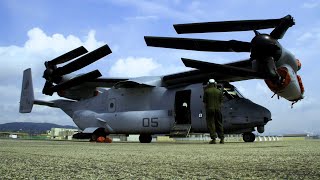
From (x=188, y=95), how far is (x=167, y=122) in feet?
4.85

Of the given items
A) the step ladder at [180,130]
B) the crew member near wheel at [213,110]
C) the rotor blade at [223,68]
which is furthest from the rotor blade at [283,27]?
the step ladder at [180,130]

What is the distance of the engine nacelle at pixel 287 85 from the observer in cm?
1032

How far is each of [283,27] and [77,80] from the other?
31.9 feet

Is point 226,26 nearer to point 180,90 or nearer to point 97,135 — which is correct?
point 180,90

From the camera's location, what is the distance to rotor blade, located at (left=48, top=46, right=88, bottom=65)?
17033 mm

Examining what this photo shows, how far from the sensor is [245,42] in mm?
10180

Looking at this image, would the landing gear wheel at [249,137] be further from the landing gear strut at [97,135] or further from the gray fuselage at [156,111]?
the landing gear strut at [97,135]

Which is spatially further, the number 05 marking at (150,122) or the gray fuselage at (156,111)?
the number 05 marking at (150,122)

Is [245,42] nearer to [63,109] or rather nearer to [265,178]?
[265,178]

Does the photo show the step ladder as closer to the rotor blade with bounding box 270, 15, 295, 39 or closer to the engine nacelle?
the engine nacelle

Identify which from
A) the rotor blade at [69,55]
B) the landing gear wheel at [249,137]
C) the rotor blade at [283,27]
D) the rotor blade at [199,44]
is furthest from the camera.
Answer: the rotor blade at [69,55]

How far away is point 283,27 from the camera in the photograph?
966cm

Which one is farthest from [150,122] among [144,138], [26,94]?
[26,94]

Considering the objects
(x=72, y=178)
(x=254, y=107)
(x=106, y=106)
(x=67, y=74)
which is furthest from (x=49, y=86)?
(x=72, y=178)
